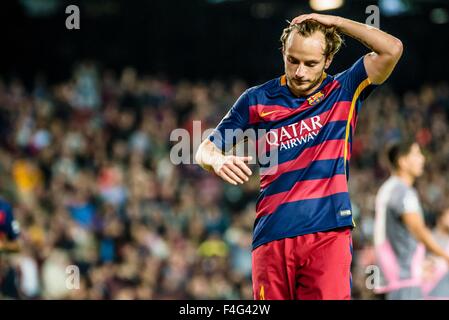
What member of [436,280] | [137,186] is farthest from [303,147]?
[137,186]

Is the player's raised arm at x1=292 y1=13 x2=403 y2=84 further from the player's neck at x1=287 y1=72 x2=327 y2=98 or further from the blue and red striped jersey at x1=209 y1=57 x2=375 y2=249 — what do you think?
the player's neck at x1=287 y1=72 x2=327 y2=98

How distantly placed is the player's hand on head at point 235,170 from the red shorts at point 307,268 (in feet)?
1.59

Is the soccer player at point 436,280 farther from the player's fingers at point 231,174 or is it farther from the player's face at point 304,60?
the player's fingers at point 231,174

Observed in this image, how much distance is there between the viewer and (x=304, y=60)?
183 inches

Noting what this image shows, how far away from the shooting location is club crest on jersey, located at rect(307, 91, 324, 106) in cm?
479

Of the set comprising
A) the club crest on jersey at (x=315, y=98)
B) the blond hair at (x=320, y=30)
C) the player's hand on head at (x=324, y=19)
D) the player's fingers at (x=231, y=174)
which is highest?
the player's hand on head at (x=324, y=19)

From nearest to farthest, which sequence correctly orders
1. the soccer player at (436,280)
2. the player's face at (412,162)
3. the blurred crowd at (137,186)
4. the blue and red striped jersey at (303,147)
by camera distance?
1. the blue and red striped jersey at (303,147)
2. the player's face at (412,162)
3. the soccer player at (436,280)
4. the blurred crowd at (137,186)

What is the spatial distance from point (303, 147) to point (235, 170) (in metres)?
0.49

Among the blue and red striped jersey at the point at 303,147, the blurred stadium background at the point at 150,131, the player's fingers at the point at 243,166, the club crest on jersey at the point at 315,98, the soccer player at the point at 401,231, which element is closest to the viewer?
the player's fingers at the point at 243,166

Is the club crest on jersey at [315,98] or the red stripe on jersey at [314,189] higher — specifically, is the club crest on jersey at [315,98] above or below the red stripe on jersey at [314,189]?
above

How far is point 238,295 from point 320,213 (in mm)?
7042

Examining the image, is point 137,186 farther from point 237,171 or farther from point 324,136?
point 237,171

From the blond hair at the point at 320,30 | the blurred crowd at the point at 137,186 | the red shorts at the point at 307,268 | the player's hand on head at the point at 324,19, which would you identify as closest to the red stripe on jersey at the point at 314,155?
the red shorts at the point at 307,268

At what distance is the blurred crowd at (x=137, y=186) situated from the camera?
1180 cm
